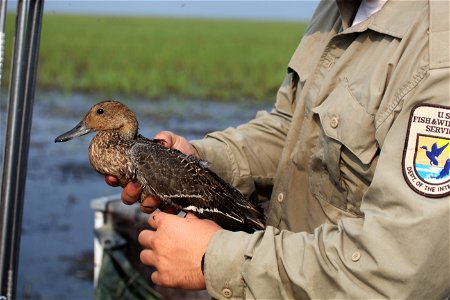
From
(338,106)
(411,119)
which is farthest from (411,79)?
(338,106)

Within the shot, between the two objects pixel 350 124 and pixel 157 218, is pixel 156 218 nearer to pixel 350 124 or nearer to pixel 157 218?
pixel 157 218

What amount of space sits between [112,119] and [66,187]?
6114 mm

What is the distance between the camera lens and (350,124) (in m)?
2.32

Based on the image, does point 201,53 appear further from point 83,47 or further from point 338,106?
point 338,106

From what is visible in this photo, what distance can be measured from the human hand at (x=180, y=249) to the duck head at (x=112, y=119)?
0.69 meters

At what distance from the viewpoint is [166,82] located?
650 inches

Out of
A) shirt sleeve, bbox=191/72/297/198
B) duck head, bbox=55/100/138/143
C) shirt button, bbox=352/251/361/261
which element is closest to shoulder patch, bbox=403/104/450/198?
shirt button, bbox=352/251/361/261

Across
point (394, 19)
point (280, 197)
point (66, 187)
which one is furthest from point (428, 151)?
point (66, 187)

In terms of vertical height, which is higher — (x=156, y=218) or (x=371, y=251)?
(x=371, y=251)

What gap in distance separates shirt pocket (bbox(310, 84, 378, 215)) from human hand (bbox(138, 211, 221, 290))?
425 millimetres

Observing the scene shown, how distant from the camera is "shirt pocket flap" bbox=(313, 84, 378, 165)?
90.0 inches

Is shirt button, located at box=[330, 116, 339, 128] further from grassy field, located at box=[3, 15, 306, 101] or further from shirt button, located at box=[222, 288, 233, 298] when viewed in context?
grassy field, located at box=[3, 15, 306, 101]

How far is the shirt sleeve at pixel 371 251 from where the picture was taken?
6.41ft

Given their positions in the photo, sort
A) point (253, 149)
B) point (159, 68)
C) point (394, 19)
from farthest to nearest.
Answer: point (159, 68)
point (253, 149)
point (394, 19)
